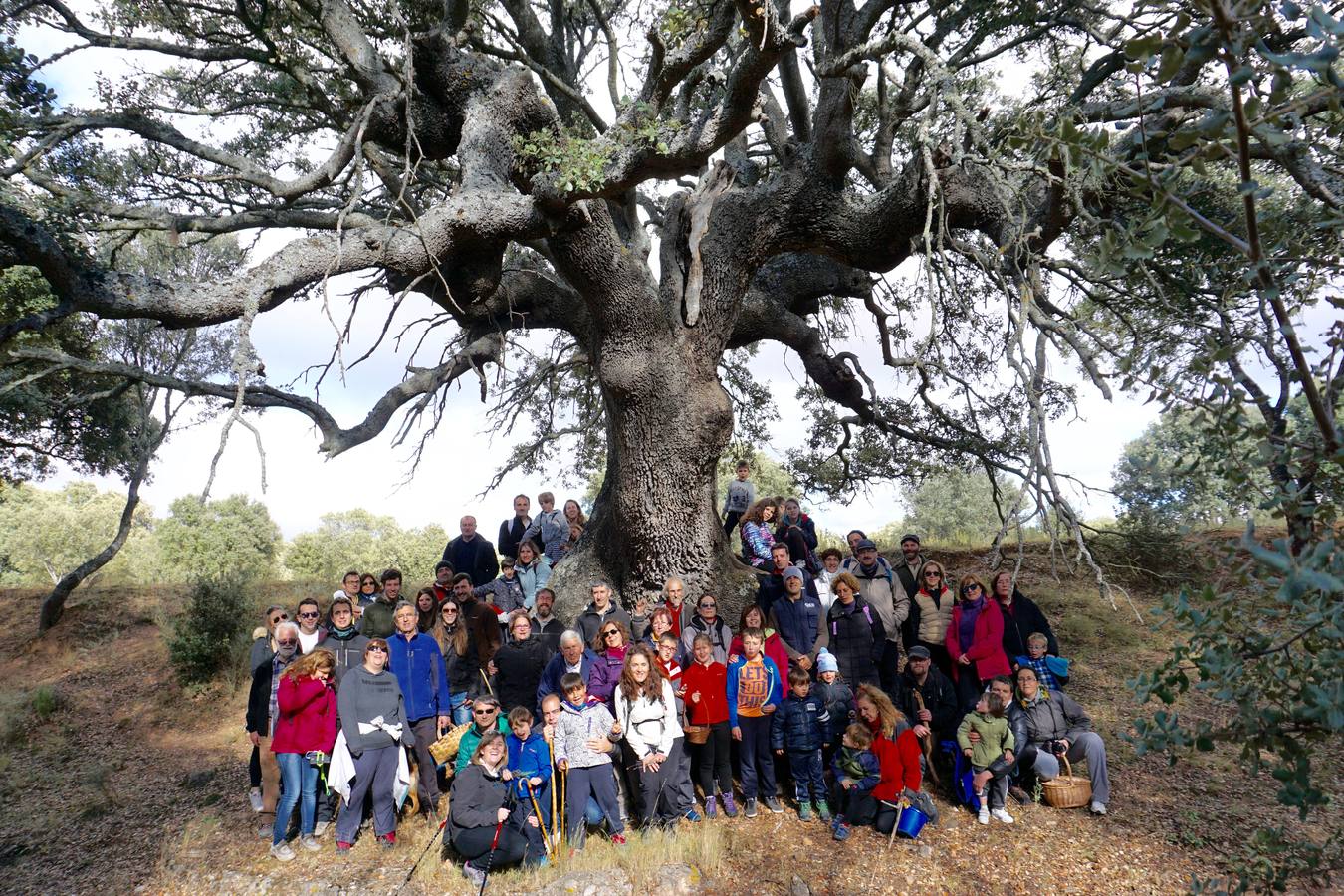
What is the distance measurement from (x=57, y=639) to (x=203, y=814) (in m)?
7.65

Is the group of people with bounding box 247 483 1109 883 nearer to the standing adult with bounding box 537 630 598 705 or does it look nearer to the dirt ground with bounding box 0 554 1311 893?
the standing adult with bounding box 537 630 598 705

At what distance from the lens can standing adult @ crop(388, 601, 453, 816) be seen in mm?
5738

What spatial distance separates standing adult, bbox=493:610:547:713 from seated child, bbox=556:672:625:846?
0.65 meters

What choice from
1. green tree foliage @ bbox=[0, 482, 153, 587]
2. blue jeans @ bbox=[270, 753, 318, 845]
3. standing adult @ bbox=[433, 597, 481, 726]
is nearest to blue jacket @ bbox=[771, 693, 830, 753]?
standing adult @ bbox=[433, 597, 481, 726]

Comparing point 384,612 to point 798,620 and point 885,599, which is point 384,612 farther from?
point 885,599

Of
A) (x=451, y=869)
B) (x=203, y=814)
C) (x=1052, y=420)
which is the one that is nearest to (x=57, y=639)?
(x=203, y=814)

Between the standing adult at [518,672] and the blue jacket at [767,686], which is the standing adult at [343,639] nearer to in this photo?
the standing adult at [518,672]

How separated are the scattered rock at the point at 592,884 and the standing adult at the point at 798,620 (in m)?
2.34

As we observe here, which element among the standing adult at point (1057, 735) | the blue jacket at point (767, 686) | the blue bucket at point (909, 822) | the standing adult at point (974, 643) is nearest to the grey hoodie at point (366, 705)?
the blue jacket at point (767, 686)

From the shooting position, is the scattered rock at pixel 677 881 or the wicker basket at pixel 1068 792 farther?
the wicker basket at pixel 1068 792

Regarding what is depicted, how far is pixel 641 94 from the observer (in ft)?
20.3

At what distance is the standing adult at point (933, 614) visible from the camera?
6.53 metres

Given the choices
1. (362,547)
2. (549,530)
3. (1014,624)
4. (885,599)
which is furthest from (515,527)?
(362,547)

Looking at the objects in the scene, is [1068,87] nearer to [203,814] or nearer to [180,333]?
[203,814]
